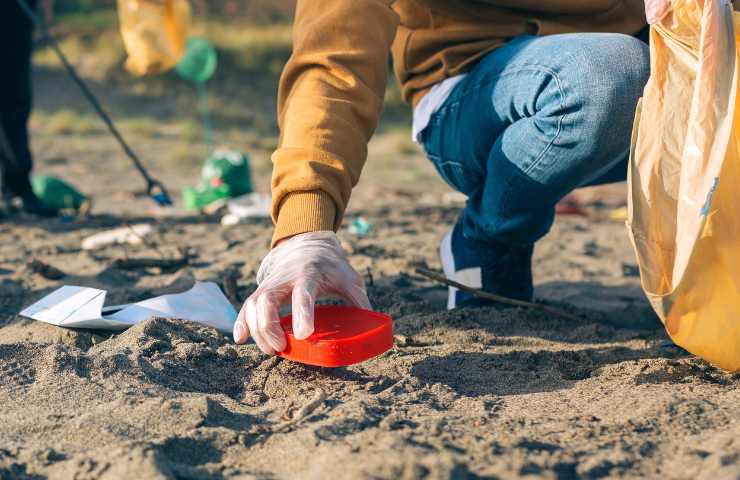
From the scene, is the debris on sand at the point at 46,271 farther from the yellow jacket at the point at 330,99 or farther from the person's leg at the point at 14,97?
the person's leg at the point at 14,97

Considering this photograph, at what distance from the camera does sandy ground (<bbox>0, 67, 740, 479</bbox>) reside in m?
1.27

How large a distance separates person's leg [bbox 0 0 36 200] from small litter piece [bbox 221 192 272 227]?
0.86 m

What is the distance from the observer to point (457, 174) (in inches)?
86.7

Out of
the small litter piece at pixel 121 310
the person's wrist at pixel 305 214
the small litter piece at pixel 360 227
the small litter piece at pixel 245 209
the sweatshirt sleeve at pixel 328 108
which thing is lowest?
the small litter piece at pixel 245 209

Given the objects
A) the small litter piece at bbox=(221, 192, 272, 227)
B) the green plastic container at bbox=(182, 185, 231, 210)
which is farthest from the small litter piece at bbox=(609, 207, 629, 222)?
the green plastic container at bbox=(182, 185, 231, 210)

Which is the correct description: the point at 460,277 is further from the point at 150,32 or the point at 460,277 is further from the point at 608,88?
the point at 150,32

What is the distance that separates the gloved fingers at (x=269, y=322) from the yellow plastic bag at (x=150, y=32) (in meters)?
2.19

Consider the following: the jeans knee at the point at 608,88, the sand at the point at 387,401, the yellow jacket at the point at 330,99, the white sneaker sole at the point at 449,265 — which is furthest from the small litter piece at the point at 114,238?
the jeans knee at the point at 608,88

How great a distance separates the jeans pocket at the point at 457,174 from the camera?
85.3 inches

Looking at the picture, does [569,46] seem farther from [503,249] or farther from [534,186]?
[503,249]

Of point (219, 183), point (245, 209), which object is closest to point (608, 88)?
point (245, 209)

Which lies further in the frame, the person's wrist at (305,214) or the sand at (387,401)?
the person's wrist at (305,214)

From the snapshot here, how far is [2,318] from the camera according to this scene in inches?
83.0

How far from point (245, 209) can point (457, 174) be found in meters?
1.65
